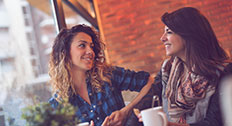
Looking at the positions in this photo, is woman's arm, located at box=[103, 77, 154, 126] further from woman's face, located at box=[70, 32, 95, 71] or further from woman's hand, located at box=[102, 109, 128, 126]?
woman's face, located at box=[70, 32, 95, 71]

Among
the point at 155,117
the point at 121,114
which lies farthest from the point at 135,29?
the point at 155,117

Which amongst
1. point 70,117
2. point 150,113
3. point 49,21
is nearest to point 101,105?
point 150,113

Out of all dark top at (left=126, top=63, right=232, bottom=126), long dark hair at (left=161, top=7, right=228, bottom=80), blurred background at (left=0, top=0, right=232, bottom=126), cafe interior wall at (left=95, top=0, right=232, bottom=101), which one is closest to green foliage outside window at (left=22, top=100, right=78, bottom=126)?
blurred background at (left=0, top=0, right=232, bottom=126)

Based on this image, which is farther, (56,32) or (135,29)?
(135,29)

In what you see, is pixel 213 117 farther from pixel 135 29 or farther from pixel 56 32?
pixel 135 29

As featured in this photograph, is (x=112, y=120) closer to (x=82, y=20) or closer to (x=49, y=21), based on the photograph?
(x=49, y=21)

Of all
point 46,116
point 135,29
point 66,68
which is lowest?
point 46,116

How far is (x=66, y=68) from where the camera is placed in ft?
5.57

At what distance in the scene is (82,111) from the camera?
1.59m

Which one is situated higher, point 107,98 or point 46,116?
point 46,116

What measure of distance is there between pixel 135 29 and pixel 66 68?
261 centimetres

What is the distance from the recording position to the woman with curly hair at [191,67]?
1330 mm

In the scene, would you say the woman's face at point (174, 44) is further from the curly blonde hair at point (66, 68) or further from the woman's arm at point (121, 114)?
the curly blonde hair at point (66, 68)

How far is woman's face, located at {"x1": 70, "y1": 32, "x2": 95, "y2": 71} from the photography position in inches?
65.5
